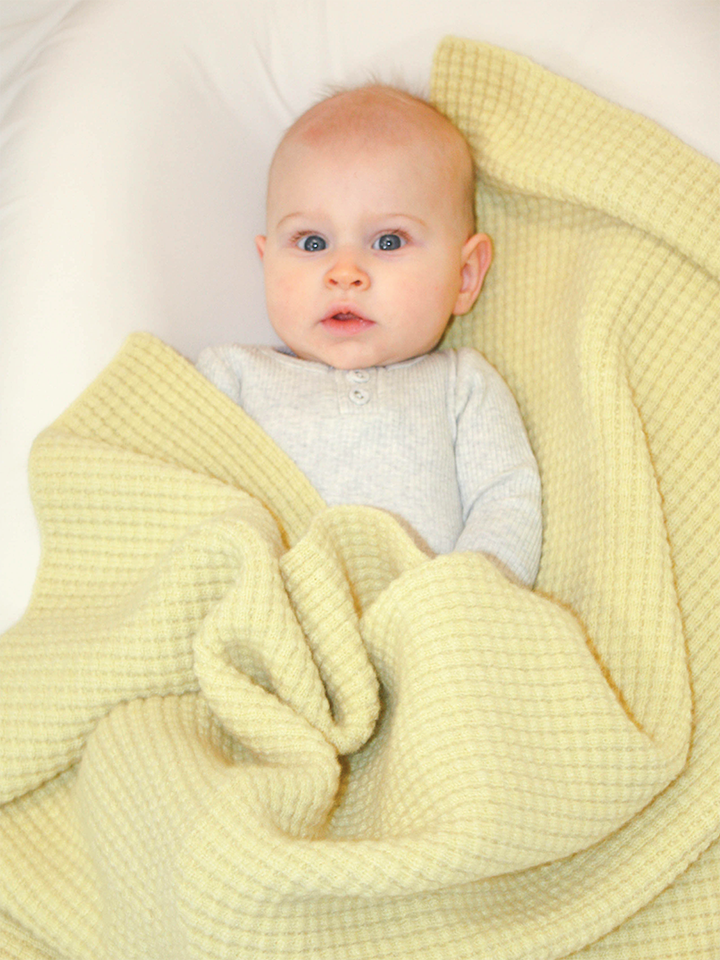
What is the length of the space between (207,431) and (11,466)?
25 cm

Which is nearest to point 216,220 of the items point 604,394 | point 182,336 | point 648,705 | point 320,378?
point 182,336

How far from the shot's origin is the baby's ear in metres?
1.44

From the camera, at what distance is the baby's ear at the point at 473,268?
144cm

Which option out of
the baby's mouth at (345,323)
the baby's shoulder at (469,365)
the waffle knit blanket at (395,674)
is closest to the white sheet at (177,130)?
the waffle knit blanket at (395,674)

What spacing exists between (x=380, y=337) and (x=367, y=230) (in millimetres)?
141

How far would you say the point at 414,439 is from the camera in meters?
1.34

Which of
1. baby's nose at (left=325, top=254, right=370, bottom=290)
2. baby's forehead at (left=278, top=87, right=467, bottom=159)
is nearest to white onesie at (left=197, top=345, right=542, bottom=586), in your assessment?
baby's nose at (left=325, top=254, right=370, bottom=290)

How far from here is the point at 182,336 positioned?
4.69 feet

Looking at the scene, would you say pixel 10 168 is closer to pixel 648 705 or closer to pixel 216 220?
pixel 216 220

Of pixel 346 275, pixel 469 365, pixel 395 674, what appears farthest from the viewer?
pixel 469 365

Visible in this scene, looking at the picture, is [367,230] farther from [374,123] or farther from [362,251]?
[374,123]

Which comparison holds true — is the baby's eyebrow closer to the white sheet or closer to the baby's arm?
the white sheet

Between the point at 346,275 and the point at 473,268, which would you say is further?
the point at 473,268

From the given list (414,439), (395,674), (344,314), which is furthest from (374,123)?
(395,674)
